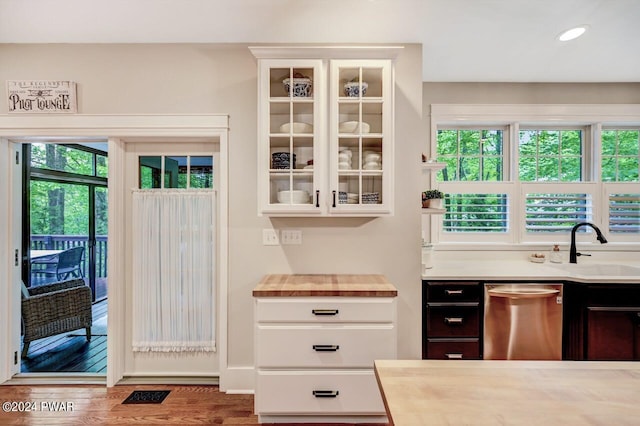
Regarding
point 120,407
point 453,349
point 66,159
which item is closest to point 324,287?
point 453,349

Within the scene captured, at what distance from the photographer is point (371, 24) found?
2.19 metres

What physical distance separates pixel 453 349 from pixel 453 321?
0.67 ft

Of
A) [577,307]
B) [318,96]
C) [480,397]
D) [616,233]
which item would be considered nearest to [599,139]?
[616,233]

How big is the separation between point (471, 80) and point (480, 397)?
287 centimetres

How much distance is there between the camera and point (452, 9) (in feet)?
6.62

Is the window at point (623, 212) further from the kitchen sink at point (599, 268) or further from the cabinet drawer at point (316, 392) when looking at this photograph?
the cabinet drawer at point (316, 392)

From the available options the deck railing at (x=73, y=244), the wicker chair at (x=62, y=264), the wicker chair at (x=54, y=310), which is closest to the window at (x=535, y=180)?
the wicker chair at (x=54, y=310)

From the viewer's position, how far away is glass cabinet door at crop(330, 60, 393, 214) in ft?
7.13

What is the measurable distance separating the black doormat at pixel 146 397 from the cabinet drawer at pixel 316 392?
856mm

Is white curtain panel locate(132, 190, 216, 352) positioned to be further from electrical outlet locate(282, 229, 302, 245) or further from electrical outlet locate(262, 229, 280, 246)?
electrical outlet locate(282, 229, 302, 245)

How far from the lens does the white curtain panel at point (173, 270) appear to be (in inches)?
101

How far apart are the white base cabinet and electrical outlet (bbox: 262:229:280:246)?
22.0 inches

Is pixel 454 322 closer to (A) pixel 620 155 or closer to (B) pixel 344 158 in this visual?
(B) pixel 344 158

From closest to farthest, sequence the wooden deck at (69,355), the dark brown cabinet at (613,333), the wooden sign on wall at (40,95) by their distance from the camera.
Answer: the dark brown cabinet at (613,333) → the wooden sign on wall at (40,95) → the wooden deck at (69,355)
